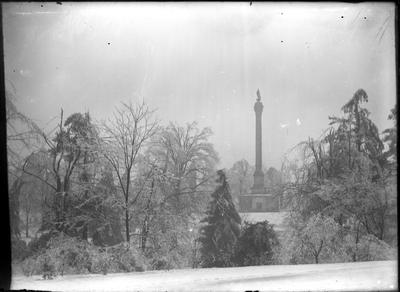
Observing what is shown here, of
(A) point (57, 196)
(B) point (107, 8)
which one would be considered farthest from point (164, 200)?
(B) point (107, 8)

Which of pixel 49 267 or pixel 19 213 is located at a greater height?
pixel 19 213

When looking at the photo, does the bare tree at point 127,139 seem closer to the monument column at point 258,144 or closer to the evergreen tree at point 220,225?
the evergreen tree at point 220,225

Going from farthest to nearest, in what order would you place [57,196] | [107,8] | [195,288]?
[57,196], [107,8], [195,288]

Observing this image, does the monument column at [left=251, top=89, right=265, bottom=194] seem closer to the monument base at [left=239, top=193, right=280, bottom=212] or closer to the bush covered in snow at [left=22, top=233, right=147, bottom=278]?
the monument base at [left=239, top=193, right=280, bottom=212]

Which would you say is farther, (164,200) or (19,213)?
(164,200)

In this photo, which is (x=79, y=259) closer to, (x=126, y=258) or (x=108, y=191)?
(x=126, y=258)

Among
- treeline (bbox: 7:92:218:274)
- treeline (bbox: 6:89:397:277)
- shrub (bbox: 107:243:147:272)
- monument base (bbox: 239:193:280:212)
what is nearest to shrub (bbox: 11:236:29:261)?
treeline (bbox: 7:92:218:274)

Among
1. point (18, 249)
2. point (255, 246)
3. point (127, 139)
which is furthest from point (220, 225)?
point (18, 249)

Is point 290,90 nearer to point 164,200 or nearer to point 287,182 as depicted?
point 287,182
